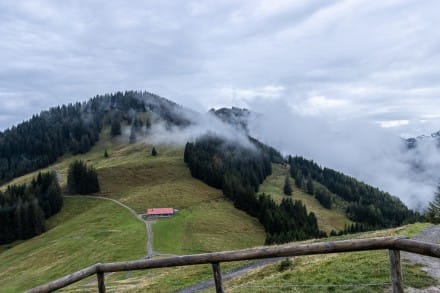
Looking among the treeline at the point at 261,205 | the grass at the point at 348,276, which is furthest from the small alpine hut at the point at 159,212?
the grass at the point at 348,276

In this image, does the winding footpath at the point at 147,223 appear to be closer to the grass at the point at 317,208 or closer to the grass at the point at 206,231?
the grass at the point at 206,231

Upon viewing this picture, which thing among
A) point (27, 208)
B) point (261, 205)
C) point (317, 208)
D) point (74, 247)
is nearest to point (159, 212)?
point (74, 247)

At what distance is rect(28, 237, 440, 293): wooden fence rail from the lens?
677 centimetres

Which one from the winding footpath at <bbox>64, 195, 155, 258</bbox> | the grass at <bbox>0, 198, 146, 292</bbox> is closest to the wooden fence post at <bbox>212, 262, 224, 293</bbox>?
the winding footpath at <bbox>64, 195, 155, 258</bbox>

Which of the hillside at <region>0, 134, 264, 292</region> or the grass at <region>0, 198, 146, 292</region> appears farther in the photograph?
the hillside at <region>0, 134, 264, 292</region>

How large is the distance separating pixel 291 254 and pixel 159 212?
3885 inches

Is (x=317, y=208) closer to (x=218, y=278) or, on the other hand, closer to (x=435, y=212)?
(x=435, y=212)

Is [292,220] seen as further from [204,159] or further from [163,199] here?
[204,159]

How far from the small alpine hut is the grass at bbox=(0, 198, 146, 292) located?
5230 millimetres

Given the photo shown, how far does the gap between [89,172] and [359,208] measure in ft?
404

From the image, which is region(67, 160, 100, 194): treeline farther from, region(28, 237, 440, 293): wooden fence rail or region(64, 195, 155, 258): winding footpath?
region(28, 237, 440, 293): wooden fence rail

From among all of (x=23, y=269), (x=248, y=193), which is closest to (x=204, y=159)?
(x=248, y=193)

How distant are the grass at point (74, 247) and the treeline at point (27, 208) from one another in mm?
5033

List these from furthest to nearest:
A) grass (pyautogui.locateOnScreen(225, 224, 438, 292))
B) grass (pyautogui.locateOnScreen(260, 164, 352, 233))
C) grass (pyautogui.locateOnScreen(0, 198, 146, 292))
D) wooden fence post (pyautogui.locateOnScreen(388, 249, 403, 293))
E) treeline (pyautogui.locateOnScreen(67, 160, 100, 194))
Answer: grass (pyautogui.locateOnScreen(260, 164, 352, 233)) < treeline (pyautogui.locateOnScreen(67, 160, 100, 194)) < grass (pyautogui.locateOnScreen(0, 198, 146, 292)) < grass (pyautogui.locateOnScreen(225, 224, 438, 292)) < wooden fence post (pyautogui.locateOnScreen(388, 249, 403, 293))
